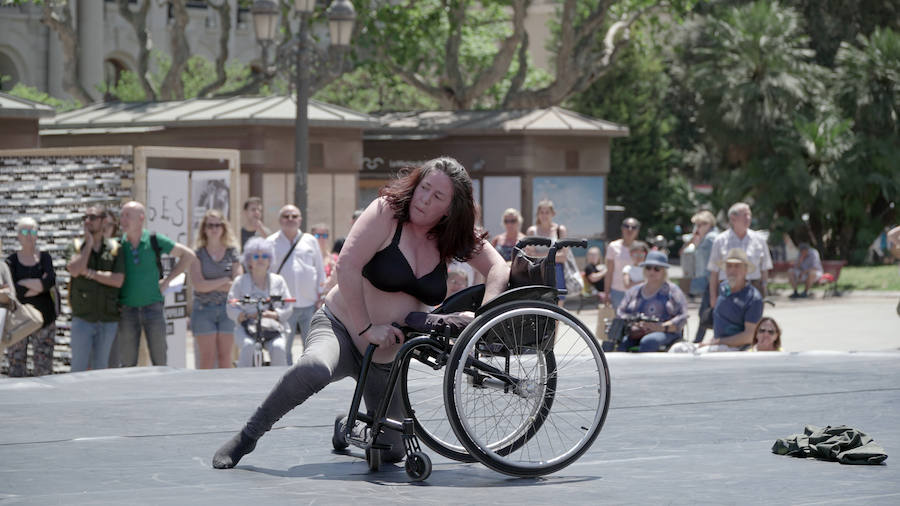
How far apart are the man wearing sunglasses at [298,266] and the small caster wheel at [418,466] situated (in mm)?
7043

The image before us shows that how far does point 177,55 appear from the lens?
3425cm

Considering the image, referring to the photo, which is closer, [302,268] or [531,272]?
[531,272]

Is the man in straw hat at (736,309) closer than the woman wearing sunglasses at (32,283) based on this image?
No

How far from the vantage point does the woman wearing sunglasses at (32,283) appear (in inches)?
511

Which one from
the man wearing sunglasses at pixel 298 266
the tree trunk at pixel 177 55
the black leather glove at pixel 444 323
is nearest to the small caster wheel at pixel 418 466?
the black leather glove at pixel 444 323

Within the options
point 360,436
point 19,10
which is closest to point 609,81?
point 19,10

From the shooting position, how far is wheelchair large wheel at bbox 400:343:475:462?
6.59m

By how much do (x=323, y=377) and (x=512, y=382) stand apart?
0.81 metres

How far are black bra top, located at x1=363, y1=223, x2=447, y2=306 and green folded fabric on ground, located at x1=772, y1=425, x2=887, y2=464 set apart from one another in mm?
1851

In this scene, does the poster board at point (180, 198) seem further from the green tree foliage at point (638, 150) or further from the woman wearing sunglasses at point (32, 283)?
the green tree foliage at point (638, 150)

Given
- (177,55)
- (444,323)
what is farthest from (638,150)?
(444,323)

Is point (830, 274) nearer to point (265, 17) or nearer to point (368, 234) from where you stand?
point (265, 17)

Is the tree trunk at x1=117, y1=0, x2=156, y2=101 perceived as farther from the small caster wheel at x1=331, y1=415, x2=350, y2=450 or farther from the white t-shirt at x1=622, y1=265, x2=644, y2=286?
the small caster wheel at x1=331, y1=415, x2=350, y2=450

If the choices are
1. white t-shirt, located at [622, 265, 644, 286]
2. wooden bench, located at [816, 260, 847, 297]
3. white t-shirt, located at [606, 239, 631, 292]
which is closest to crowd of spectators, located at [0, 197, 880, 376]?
white t-shirt, located at [622, 265, 644, 286]
